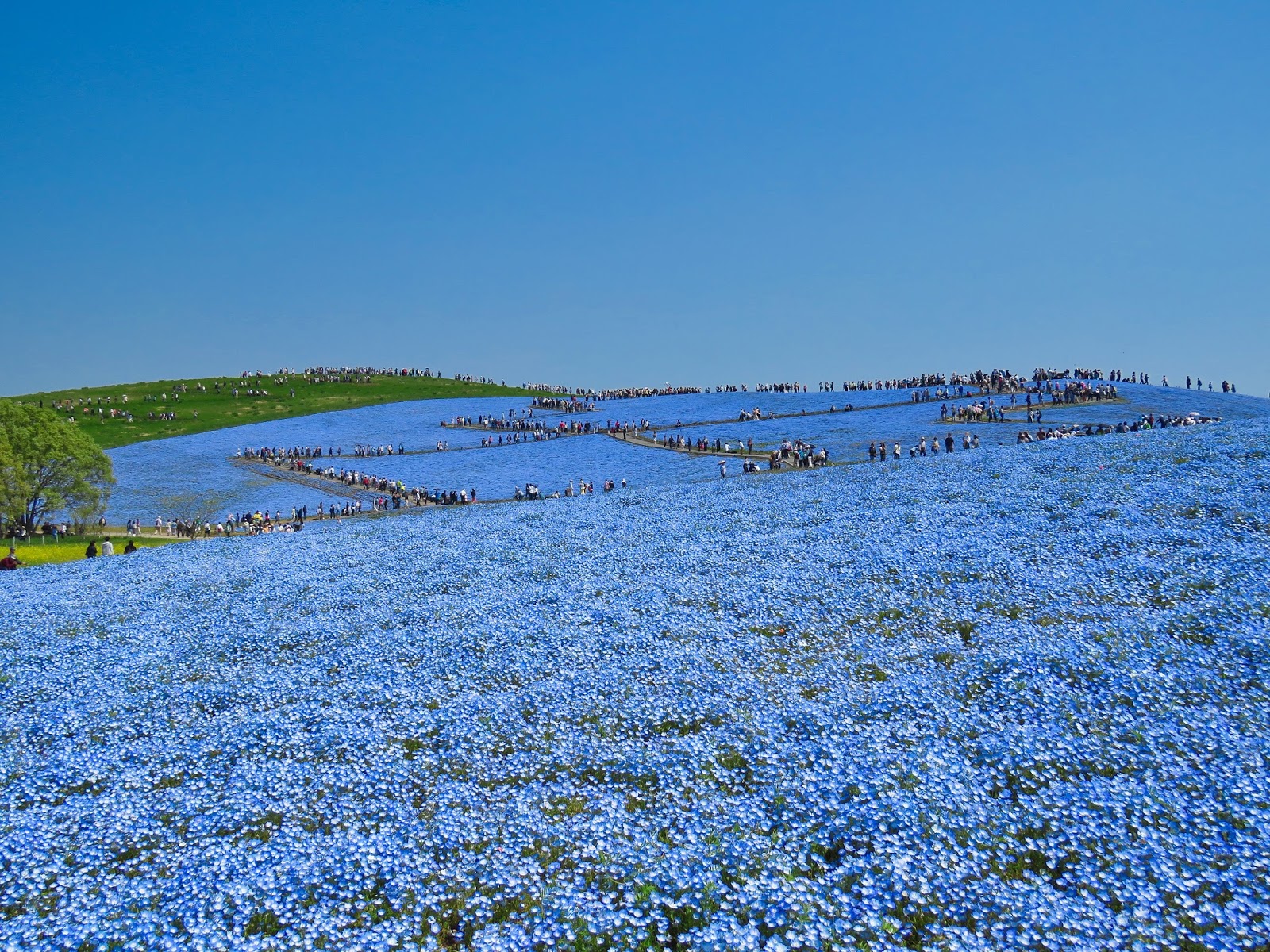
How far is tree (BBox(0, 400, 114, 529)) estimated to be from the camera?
36938 millimetres

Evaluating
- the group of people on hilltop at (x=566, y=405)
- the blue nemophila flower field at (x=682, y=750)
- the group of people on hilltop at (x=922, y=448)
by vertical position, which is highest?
the group of people on hilltop at (x=566, y=405)

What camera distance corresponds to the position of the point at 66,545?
119 ft

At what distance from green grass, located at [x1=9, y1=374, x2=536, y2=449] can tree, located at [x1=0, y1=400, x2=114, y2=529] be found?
1014 inches

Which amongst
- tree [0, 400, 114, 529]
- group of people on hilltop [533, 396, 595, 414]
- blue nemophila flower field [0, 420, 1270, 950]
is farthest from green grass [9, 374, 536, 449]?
blue nemophila flower field [0, 420, 1270, 950]

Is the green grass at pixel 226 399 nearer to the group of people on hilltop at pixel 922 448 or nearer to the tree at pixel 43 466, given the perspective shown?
the tree at pixel 43 466

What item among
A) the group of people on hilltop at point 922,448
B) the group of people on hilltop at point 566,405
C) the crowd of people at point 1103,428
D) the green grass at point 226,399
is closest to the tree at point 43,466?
the green grass at point 226,399

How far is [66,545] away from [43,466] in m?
5.35

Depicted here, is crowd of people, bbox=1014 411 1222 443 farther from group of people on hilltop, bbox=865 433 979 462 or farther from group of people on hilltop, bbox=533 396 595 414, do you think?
group of people on hilltop, bbox=533 396 595 414

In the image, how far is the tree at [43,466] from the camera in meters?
36.9

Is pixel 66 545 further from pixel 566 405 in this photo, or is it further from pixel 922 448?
pixel 566 405

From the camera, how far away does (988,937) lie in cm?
676

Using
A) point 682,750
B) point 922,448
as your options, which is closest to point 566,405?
point 922,448

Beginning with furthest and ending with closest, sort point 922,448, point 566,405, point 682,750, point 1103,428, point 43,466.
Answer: point 566,405 < point 43,466 < point 1103,428 < point 922,448 < point 682,750

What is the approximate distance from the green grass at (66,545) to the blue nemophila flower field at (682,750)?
16076 mm
